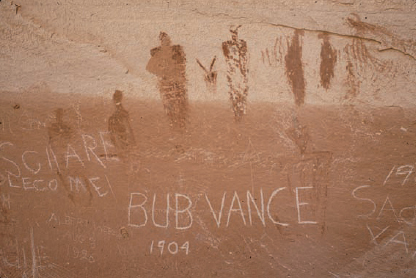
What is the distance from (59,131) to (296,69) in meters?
1.75

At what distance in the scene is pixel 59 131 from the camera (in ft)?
8.61

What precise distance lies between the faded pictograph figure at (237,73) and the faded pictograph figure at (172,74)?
0.32m

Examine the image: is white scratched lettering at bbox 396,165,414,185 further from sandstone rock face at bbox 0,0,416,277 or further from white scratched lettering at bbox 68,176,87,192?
white scratched lettering at bbox 68,176,87,192

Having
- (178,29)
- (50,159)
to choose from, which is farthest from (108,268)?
(178,29)

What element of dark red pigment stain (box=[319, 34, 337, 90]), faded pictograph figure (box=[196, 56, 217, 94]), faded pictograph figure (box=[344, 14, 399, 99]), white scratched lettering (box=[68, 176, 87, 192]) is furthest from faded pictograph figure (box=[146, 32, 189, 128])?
faded pictograph figure (box=[344, 14, 399, 99])

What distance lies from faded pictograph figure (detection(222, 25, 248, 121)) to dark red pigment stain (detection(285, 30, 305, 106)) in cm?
30

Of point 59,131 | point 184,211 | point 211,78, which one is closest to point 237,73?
point 211,78

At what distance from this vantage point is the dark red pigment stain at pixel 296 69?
2570mm

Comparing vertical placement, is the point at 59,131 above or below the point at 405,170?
above

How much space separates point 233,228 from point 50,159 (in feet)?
4.66

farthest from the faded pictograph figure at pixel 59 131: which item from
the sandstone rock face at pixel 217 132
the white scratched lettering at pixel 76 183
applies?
the white scratched lettering at pixel 76 183

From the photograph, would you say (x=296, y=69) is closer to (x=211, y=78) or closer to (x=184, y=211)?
(x=211, y=78)

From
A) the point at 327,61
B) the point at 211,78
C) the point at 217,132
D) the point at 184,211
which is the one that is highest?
the point at 327,61

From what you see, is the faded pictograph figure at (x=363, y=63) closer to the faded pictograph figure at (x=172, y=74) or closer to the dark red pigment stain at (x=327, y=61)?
the dark red pigment stain at (x=327, y=61)
